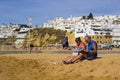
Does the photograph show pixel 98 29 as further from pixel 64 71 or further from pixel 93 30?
pixel 64 71

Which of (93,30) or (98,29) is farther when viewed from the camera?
(98,29)

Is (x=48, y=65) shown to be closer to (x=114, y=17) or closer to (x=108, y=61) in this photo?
(x=108, y=61)

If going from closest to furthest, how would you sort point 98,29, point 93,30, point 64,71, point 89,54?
point 64,71, point 89,54, point 93,30, point 98,29

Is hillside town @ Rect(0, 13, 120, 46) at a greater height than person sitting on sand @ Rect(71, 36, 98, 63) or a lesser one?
greater

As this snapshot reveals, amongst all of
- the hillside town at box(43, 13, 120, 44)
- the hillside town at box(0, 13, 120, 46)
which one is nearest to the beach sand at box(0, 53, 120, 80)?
the hillside town at box(0, 13, 120, 46)

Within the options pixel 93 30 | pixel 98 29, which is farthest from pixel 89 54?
pixel 98 29

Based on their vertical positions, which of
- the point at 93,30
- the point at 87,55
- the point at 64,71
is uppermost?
the point at 93,30

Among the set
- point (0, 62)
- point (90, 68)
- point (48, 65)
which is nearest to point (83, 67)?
point (90, 68)

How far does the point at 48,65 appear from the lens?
13555mm

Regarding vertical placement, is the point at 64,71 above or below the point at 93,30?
below

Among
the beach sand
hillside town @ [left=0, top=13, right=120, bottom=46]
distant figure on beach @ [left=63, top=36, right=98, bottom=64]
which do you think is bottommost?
the beach sand

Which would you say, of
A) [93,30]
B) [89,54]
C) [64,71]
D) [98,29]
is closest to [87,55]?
[89,54]

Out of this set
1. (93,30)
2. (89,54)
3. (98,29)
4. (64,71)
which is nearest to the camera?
(64,71)

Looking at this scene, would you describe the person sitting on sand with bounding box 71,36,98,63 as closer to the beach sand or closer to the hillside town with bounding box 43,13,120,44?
the beach sand
